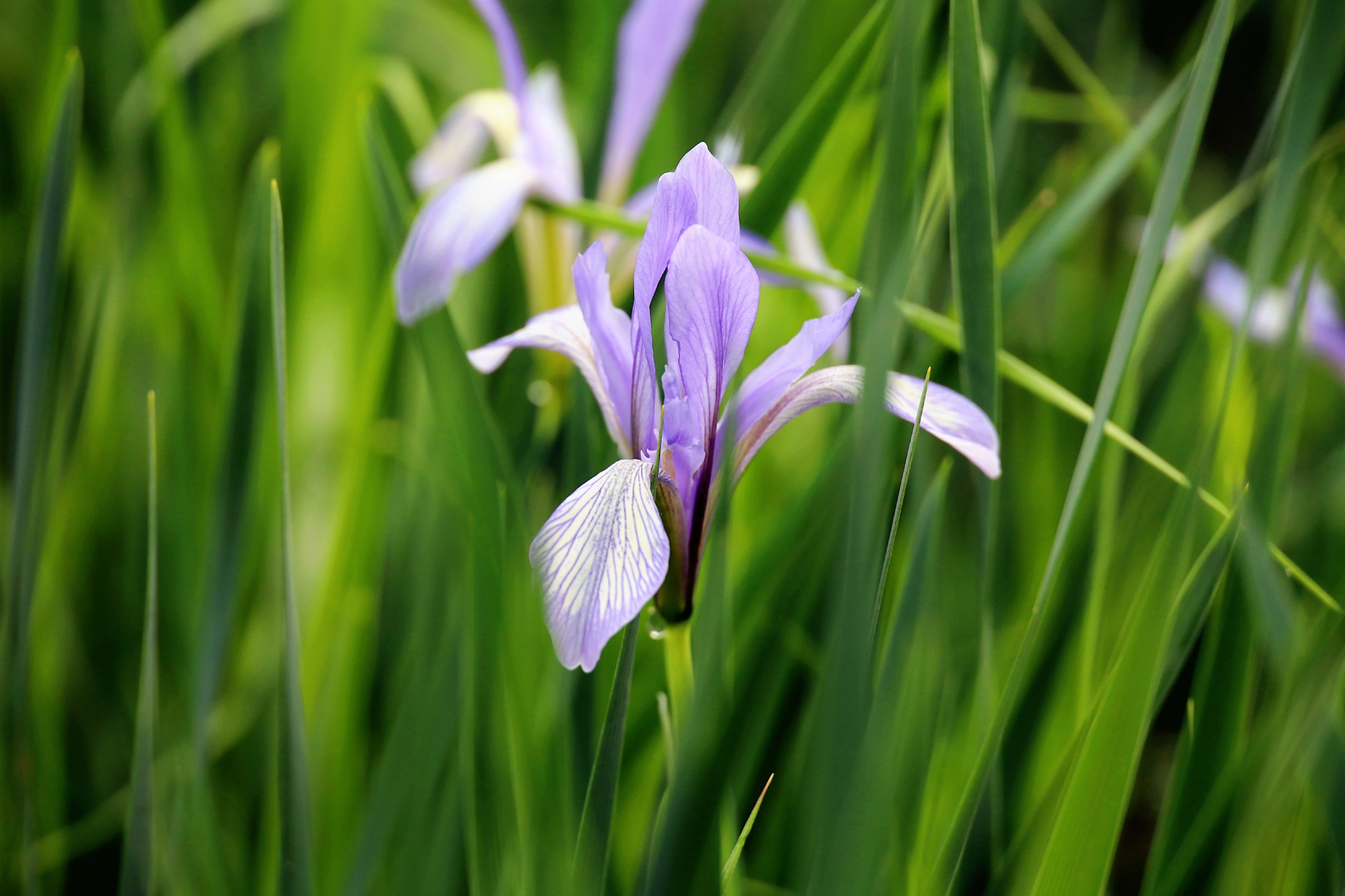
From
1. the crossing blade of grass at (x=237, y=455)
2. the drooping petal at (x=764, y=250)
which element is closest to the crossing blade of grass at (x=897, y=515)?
the drooping petal at (x=764, y=250)

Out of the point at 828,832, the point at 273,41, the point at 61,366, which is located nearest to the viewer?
the point at 828,832

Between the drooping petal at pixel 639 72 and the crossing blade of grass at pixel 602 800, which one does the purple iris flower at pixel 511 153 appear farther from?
the crossing blade of grass at pixel 602 800

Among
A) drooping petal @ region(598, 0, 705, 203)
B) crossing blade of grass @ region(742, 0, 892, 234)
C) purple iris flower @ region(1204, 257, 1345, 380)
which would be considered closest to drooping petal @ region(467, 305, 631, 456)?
crossing blade of grass @ region(742, 0, 892, 234)

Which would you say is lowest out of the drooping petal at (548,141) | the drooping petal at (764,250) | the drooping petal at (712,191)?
the drooping petal at (712,191)

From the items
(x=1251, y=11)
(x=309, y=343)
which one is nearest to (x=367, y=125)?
(x=309, y=343)

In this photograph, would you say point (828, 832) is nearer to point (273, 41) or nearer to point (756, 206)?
point (756, 206)

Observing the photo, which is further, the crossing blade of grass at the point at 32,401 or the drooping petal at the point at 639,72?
the drooping petal at the point at 639,72
